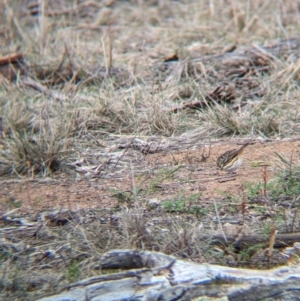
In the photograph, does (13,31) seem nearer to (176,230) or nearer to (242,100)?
(242,100)

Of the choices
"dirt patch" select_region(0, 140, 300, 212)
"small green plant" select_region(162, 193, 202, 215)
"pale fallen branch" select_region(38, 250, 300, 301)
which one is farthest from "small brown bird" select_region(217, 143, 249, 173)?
"pale fallen branch" select_region(38, 250, 300, 301)

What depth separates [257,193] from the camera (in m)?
3.88

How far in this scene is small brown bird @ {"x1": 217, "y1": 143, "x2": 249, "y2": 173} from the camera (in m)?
4.24

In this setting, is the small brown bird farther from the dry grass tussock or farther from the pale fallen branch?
the pale fallen branch

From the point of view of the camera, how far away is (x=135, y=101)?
5238mm

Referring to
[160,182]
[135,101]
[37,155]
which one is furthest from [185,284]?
[135,101]

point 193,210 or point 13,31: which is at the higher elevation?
point 13,31

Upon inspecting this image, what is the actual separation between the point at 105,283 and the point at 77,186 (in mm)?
1362

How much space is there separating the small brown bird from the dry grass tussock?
0.25 m

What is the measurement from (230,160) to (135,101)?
122 centimetres

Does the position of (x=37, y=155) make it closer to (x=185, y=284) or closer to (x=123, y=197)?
(x=123, y=197)

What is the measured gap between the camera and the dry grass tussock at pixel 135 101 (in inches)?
134

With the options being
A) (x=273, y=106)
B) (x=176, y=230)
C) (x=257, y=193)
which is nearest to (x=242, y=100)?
(x=273, y=106)

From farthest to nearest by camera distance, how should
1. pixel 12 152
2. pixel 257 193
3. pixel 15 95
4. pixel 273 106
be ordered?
pixel 15 95 → pixel 273 106 → pixel 12 152 → pixel 257 193
